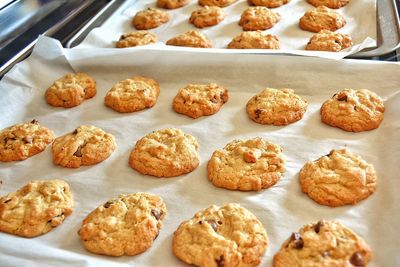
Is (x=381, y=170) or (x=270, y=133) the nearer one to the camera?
(x=381, y=170)

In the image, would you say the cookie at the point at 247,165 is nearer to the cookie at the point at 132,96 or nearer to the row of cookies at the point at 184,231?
the row of cookies at the point at 184,231

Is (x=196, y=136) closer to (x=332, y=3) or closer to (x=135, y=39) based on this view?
(x=135, y=39)

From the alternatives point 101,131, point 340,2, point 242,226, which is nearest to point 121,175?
point 101,131

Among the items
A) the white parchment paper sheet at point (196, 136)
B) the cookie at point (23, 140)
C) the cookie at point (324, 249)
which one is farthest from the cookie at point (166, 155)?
the cookie at point (324, 249)

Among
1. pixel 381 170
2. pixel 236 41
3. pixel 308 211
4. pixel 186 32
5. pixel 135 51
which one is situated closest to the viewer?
pixel 308 211

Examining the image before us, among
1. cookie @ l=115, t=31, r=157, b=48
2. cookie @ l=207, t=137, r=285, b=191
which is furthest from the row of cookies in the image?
cookie @ l=115, t=31, r=157, b=48

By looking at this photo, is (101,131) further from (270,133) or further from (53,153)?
(270,133)
